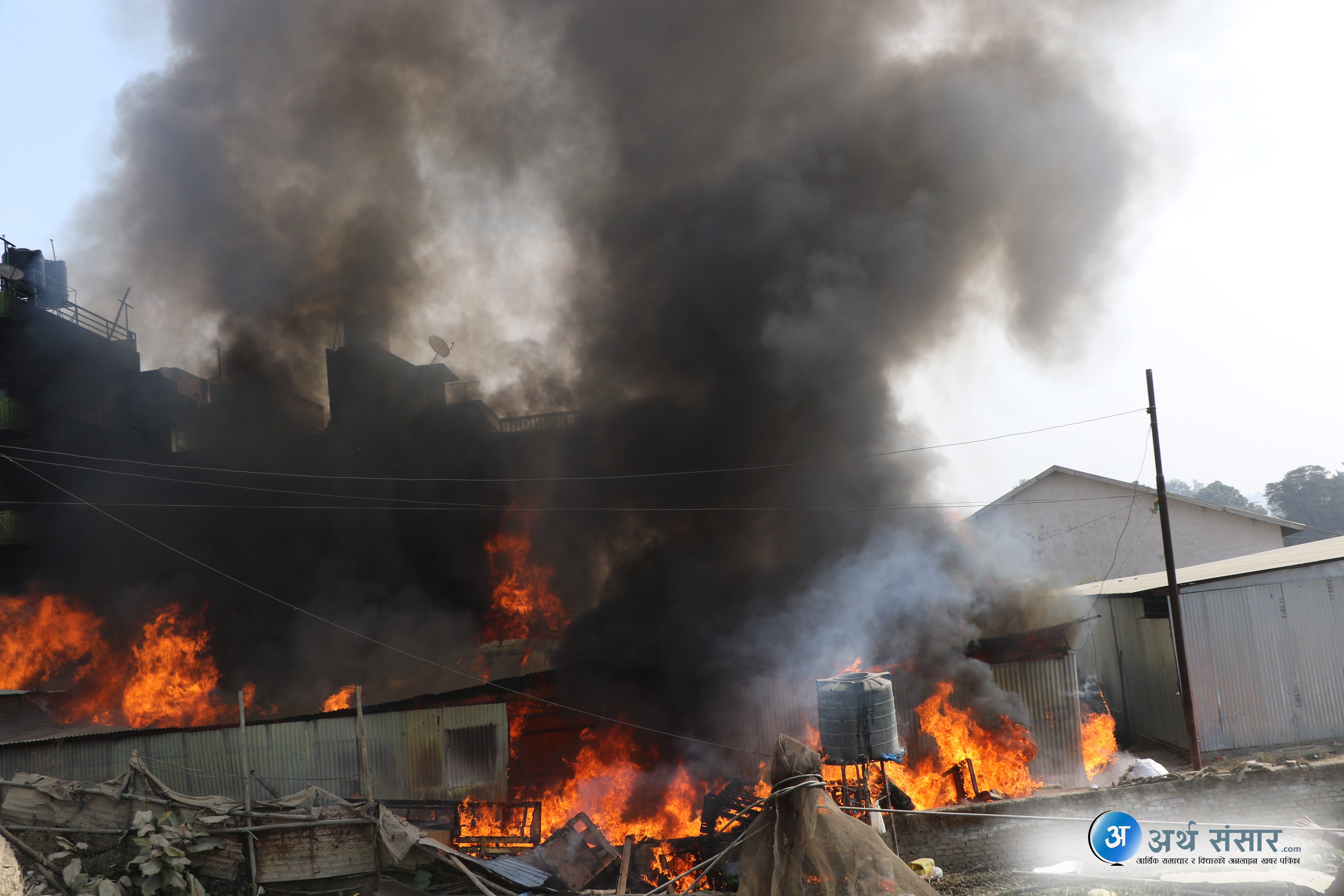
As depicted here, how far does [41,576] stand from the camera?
26.8 meters

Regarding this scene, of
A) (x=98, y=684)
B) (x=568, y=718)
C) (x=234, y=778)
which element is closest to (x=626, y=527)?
(x=568, y=718)

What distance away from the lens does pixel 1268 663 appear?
54.9ft

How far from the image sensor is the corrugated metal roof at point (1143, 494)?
95.0ft

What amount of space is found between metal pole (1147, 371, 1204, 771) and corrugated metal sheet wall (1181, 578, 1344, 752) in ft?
2.31

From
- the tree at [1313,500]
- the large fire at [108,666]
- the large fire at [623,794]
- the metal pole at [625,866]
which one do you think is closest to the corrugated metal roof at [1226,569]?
the large fire at [623,794]

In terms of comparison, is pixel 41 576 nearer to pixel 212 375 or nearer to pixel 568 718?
pixel 212 375

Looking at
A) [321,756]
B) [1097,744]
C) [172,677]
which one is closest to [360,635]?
[321,756]

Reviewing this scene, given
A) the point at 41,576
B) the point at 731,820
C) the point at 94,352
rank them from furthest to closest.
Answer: the point at 94,352 < the point at 41,576 < the point at 731,820

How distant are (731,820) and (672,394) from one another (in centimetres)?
1313

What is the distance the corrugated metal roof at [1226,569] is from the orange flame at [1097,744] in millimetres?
3060

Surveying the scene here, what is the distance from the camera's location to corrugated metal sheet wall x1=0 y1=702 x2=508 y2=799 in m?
15.2

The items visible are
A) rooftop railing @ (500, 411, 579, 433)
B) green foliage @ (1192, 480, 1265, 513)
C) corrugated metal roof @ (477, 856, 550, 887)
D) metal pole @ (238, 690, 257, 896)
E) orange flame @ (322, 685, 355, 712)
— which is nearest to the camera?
metal pole @ (238, 690, 257, 896)

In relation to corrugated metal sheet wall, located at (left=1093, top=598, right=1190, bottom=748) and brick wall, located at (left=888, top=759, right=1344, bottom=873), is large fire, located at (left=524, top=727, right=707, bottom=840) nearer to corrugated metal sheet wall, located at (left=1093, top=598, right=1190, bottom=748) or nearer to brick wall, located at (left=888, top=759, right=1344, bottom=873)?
brick wall, located at (left=888, top=759, right=1344, bottom=873)

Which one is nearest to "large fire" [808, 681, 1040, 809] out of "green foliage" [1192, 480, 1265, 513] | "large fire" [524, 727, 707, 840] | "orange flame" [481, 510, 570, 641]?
"large fire" [524, 727, 707, 840]
